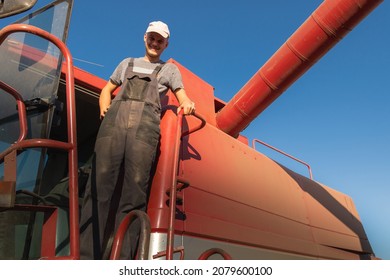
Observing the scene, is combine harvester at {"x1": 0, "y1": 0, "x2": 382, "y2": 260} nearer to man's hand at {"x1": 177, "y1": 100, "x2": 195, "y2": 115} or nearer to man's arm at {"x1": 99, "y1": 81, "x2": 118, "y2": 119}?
man's hand at {"x1": 177, "y1": 100, "x2": 195, "y2": 115}

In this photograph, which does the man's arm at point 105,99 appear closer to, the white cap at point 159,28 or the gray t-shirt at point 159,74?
the gray t-shirt at point 159,74

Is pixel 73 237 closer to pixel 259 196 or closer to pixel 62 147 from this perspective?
pixel 62 147

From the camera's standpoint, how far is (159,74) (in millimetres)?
2541

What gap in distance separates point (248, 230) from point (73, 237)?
159 cm

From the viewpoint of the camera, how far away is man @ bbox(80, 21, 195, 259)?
193cm

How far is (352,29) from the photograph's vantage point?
335cm

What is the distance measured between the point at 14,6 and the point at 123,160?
991mm

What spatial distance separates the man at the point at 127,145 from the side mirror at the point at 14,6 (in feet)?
2.64

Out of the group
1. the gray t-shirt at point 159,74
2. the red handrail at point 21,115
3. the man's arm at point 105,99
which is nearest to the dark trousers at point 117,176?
the man's arm at point 105,99

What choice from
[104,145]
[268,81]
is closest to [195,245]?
[104,145]

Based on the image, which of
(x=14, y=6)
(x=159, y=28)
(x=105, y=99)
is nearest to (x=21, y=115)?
(x=14, y=6)

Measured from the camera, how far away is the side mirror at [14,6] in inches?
64.1

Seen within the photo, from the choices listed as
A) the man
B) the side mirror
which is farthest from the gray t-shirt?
the side mirror

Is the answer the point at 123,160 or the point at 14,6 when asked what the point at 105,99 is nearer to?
the point at 123,160
